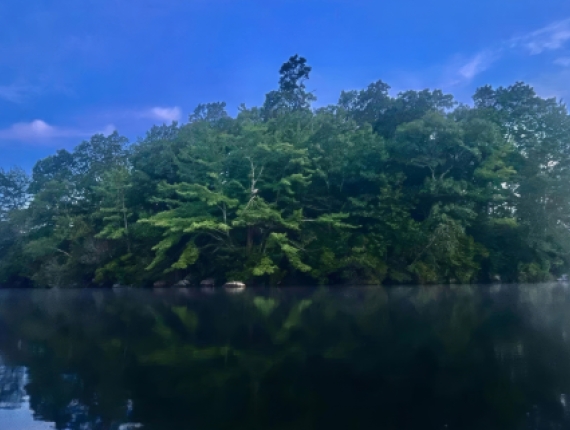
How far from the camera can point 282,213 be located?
24078mm

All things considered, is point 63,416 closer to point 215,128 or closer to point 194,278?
point 194,278

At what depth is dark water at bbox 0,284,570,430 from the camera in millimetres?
3975

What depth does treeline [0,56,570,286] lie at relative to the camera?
73.5 feet

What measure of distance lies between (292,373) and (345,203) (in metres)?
19.3

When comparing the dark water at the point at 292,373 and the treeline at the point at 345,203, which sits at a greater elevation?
the treeline at the point at 345,203

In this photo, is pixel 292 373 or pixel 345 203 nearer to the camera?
pixel 292 373

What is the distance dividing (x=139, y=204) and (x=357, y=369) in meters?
23.3

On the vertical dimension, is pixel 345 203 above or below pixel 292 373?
above

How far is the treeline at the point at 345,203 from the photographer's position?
22.4m

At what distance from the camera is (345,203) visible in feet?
79.2

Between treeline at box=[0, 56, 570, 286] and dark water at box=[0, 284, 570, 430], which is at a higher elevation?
treeline at box=[0, 56, 570, 286]

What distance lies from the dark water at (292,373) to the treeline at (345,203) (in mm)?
12636

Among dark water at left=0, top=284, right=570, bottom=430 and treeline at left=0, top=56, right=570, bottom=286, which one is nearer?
dark water at left=0, top=284, right=570, bottom=430

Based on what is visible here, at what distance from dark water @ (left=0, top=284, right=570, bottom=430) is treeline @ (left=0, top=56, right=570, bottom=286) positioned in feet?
41.5
